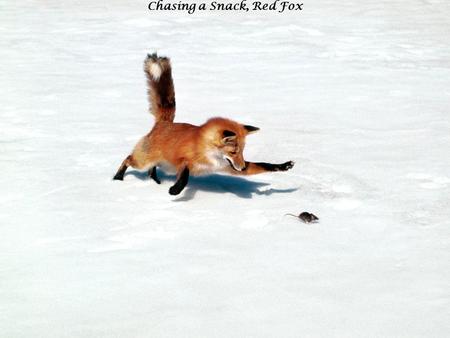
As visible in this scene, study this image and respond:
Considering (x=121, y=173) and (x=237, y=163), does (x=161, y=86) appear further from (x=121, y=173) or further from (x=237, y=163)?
(x=237, y=163)

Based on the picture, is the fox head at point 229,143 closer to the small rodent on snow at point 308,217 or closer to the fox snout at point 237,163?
the fox snout at point 237,163

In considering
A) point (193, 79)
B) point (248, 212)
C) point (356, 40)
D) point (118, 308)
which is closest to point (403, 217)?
→ point (248, 212)

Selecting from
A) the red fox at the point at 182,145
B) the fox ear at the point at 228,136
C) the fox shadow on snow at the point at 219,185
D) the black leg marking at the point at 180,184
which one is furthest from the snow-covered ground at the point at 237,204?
the fox ear at the point at 228,136

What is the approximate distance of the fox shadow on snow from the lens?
6.25 meters

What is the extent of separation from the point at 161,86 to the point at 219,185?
1088 mm

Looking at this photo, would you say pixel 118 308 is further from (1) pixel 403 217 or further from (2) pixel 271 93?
(2) pixel 271 93

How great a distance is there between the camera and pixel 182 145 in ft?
19.9

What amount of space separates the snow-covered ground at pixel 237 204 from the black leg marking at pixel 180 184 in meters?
0.15

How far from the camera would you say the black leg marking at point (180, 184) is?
5.78 meters

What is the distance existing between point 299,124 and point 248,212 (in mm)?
3265

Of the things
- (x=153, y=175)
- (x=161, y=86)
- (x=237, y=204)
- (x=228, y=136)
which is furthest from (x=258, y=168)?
(x=161, y=86)

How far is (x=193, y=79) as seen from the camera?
11.3 m

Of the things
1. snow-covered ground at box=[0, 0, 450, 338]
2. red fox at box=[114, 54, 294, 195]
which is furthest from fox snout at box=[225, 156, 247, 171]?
snow-covered ground at box=[0, 0, 450, 338]

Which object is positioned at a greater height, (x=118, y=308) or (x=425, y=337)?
(x=425, y=337)
